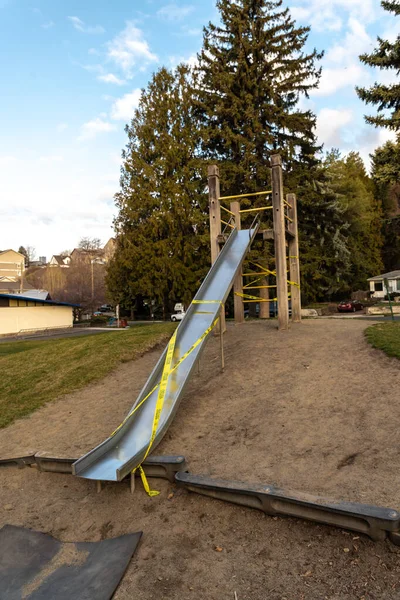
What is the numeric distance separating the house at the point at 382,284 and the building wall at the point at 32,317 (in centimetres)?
3142

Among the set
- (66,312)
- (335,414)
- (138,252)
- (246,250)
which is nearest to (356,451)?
(335,414)

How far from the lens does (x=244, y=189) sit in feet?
87.4

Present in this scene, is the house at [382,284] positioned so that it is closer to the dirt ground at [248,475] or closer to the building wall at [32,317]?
the building wall at [32,317]

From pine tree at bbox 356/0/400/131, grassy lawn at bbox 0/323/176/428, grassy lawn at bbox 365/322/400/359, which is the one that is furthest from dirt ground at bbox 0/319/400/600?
pine tree at bbox 356/0/400/131

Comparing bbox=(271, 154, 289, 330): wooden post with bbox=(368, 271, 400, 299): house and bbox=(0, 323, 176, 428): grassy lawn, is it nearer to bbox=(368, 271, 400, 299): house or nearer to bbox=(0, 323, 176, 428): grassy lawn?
bbox=(0, 323, 176, 428): grassy lawn

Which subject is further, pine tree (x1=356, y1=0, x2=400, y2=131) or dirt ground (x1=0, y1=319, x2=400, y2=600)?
pine tree (x1=356, y1=0, x2=400, y2=131)

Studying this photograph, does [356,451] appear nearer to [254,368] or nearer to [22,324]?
[254,368]

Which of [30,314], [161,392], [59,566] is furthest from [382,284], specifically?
[59,566]

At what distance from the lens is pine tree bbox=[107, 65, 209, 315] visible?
31562mm

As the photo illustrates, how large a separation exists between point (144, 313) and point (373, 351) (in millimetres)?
41146

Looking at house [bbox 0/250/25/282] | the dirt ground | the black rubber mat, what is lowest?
the black rubber mat

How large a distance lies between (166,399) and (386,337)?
5153 millimetres

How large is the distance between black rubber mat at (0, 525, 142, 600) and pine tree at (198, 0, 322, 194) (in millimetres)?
24167

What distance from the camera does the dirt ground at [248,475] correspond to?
9.75 feet
